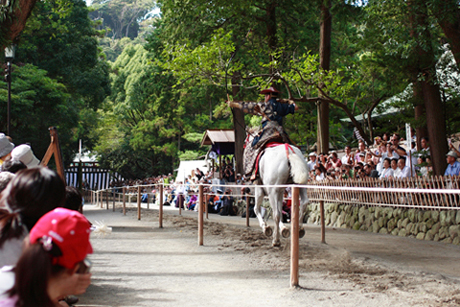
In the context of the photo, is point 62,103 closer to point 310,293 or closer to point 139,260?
point 139,260

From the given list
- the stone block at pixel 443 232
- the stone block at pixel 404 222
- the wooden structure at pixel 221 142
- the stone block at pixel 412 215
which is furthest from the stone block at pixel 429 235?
the wooden structure at pixel 221 142

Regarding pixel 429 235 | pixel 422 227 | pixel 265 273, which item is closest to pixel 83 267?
pixel 265 273

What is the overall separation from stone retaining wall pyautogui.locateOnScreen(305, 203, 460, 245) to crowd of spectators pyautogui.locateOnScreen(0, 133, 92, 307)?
9.13m

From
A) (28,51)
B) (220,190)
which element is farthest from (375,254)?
(28,51)

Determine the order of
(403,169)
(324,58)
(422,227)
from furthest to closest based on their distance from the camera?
1. (324,58)
2. (403,169)
3. (422,227)

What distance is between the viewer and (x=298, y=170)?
834 cm

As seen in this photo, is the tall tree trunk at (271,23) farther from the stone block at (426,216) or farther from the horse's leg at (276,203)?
the horse's leg at (276,203)

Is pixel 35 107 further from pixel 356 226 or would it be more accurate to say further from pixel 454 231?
pixel 454 231

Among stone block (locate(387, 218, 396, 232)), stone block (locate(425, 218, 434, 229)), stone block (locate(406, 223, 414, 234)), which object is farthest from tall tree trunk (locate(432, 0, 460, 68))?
stone block (locate(387, 218, 396, 232))

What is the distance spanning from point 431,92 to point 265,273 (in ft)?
24.9

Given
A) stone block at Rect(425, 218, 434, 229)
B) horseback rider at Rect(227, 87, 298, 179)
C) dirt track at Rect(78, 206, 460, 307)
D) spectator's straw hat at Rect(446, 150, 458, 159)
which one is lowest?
dirt track at Rect(78, 206, 460, 307)

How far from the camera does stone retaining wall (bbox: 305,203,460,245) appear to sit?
9945mm

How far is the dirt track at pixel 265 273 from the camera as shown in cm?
501

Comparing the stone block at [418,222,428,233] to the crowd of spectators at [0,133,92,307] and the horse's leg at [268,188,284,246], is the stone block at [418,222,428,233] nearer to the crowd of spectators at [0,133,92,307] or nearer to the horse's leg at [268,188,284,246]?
the horse's leg at [268,188,284,246]
